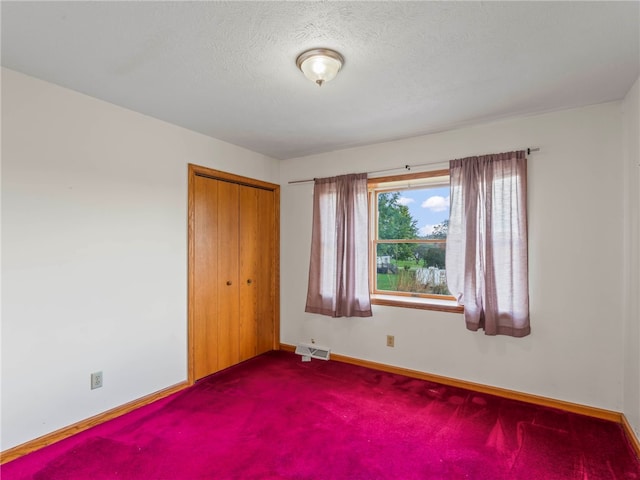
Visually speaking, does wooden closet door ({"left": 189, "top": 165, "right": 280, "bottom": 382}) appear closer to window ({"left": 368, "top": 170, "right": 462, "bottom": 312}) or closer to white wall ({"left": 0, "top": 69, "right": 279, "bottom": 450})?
white wall ({"left": 0, "top": 69, "right": 279, "bottom": 450})

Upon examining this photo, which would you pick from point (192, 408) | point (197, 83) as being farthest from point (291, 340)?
point (197, 83)

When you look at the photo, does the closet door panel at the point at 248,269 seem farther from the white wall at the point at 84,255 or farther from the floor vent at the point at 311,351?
the white wall at the point at 84,255

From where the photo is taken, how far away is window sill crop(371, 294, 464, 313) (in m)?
3.17

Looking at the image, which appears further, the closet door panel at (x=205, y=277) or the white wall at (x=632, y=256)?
the closet door panel at (x=205, y=277)

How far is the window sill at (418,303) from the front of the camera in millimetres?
3166

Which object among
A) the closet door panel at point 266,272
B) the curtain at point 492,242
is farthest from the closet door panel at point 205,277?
the curtain at point 492,242

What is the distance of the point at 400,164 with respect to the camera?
345 cm

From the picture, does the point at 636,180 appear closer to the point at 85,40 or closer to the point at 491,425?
the point at 491,425

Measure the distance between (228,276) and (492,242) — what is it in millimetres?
2588

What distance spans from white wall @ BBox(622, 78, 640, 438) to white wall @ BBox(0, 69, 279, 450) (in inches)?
136

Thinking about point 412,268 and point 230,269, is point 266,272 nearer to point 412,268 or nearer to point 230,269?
point 230,269

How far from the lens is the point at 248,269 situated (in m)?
3.88

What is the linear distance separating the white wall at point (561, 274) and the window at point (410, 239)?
243mm

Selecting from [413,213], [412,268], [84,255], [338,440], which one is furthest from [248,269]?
[338,440]
